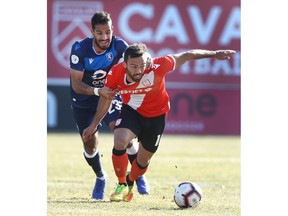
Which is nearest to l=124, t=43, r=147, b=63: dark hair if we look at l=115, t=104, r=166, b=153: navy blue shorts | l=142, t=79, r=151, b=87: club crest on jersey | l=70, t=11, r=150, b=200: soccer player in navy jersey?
l=142, t=79, r=151, b=87: club crest on jersey

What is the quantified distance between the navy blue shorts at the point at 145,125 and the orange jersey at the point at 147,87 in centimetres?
6

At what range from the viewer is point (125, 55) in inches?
337

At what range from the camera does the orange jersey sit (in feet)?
28.7

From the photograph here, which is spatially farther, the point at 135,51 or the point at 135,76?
the point at 135,76

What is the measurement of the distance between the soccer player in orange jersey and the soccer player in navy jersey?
0.29 meters

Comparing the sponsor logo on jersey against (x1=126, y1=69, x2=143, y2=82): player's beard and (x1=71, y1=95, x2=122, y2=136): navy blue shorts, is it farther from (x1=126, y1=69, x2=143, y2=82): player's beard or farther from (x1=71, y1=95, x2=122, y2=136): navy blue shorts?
(x1=126, y1=69, x2=143, y2=82): player's beard

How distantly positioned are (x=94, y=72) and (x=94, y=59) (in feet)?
0.62

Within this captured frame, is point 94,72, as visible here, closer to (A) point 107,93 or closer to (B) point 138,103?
Answer: (B) point 138,103

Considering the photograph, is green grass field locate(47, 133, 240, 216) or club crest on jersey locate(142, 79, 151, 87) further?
club crest on jersey locate(142, 79, 151, 87)

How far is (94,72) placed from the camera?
962cm

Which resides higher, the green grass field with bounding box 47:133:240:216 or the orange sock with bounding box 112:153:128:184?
the orange sock with bounding box 112:153:128:184

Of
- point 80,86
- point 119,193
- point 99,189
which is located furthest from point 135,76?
point 99,189
